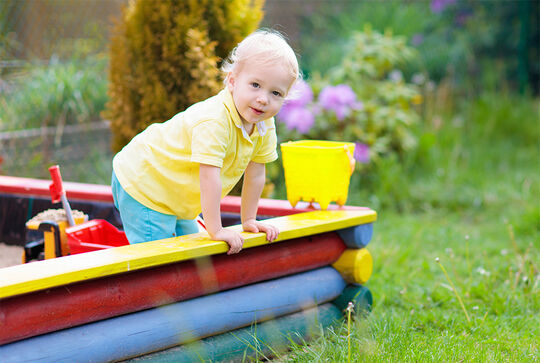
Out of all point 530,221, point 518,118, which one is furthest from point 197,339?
point 518,118

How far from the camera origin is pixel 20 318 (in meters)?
1.76

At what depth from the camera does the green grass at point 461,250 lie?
7.91ft

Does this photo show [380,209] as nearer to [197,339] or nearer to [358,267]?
[358,267]

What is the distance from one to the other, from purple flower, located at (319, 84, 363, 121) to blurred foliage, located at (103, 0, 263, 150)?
1930mm

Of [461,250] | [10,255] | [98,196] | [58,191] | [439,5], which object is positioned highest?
[439,5]

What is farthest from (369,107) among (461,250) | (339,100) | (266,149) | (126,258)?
(126,258)

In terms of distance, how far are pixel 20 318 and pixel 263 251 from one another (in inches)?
37.5

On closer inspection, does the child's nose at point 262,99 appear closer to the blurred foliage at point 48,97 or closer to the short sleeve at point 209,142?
the short sleeve at point 209,142

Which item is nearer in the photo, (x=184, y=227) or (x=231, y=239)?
(x=231, y=239)

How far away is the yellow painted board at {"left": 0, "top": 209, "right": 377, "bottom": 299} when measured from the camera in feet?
5.72

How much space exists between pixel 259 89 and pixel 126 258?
2.42 feet

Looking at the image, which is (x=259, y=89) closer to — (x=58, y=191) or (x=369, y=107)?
(x=58, y=191)

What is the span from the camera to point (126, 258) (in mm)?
1942

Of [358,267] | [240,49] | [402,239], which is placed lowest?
[402,239]
